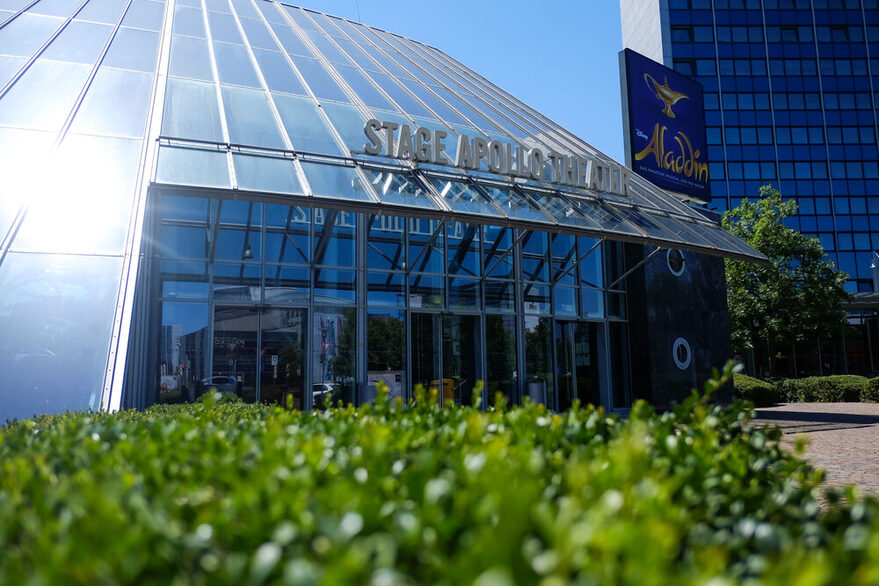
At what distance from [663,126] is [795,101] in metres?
48.0

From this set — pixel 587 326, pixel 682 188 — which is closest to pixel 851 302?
pixel 682 188

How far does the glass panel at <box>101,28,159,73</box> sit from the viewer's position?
14245 millimetres

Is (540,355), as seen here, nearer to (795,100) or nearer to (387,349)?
(387,349)

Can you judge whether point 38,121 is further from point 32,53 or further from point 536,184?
point 536,184

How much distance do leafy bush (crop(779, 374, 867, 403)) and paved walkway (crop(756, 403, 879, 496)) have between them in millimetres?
3875

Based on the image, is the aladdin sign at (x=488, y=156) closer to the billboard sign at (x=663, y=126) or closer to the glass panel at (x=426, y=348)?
the glass panel at (x=426, y=348)

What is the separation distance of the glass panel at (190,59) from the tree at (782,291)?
2916cm

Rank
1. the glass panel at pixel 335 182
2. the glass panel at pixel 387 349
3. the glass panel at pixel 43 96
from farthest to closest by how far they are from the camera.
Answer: the glass panel at pixel 387 349 → the glass panel at pixel 43 96 → the glass panel at pixel 335 182

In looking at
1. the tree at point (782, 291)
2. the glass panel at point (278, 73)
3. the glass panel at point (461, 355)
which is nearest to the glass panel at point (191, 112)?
the glass panel at point (278, 73)

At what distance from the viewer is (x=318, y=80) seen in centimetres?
1548

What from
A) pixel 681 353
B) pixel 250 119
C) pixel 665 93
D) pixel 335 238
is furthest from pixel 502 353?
pixel 665 93

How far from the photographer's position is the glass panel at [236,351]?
14.4 meters

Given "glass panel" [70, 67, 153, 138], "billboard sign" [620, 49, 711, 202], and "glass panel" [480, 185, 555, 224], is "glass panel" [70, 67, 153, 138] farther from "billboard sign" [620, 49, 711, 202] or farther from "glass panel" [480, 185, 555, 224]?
"billboard sign" [620, 49, 711, 202]

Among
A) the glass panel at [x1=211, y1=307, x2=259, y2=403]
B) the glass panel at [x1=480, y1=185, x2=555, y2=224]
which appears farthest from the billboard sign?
the glass panel at [x1=211, y1=307, x2=259, y2=403]
